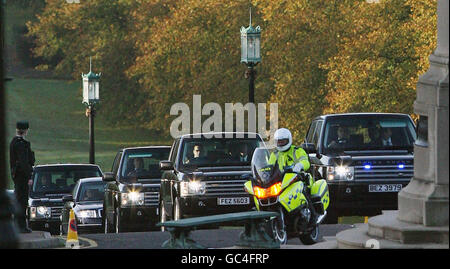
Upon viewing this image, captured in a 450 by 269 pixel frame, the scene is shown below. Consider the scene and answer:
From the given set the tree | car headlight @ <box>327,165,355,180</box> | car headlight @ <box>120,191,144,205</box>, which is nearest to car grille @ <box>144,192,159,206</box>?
car headlight @ <box>120,191,144,205</box>

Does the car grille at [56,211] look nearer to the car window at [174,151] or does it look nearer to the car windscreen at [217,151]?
the car window at [174,151]

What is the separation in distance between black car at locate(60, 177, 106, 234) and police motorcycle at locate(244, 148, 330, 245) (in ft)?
35.5

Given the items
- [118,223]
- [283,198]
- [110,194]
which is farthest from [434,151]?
[110,194]

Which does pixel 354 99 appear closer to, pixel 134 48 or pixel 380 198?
pixel 380 198

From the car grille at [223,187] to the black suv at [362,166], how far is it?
150cm

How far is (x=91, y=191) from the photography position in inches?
1377

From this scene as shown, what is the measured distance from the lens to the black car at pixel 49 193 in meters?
35.2

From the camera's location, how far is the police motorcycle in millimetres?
21297

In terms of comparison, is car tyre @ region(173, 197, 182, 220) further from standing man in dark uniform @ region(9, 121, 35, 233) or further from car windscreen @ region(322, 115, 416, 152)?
standing man in dark uniform @ region(9, 121, 35, 233)

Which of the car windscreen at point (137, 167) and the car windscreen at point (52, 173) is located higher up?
the car windscreen at point (137, 167)

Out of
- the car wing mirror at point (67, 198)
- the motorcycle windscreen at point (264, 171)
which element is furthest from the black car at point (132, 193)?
the motorcycle windscreen at point (264, 171)

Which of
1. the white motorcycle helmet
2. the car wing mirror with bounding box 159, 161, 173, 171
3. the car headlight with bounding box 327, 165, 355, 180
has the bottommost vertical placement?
the car headlight with bounding box 327, 165, 355, 180

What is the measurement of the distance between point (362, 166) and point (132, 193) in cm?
506
